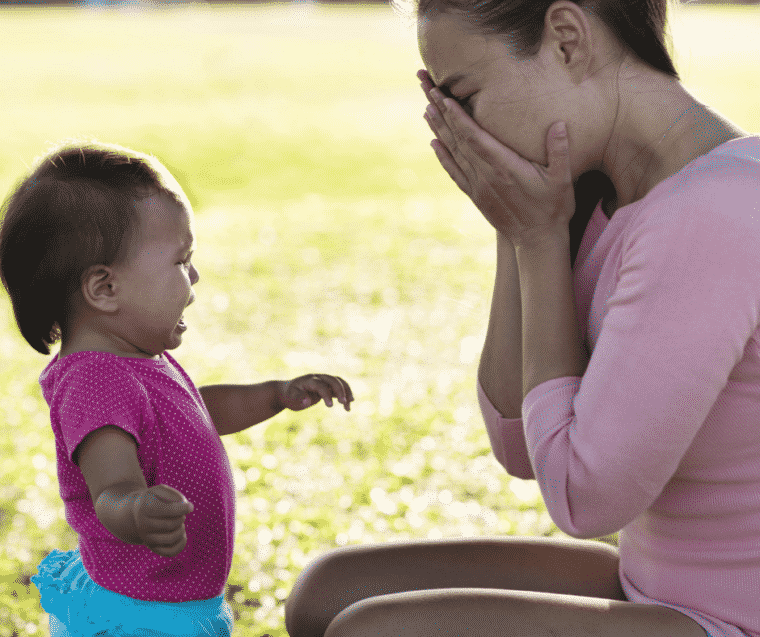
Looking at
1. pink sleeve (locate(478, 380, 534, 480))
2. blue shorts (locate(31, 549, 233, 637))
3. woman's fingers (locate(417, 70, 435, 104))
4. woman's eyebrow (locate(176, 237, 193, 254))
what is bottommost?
blue shorts (locate(31, 549, 233, 637))

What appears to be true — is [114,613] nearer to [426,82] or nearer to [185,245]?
[185,245]

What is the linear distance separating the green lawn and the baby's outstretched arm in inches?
35.2

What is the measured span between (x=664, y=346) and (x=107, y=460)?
3.73 feet

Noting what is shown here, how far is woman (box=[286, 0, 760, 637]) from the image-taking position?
1.69m

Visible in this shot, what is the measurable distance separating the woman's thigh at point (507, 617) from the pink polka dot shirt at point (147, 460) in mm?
419

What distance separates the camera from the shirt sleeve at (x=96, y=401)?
198cm

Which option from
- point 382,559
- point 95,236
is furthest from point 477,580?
point 95,236

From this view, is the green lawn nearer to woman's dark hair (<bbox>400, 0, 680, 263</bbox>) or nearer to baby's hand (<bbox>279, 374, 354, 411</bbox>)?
woman's dark hair (<bbox>400, 0, 680, 263</bbox>)

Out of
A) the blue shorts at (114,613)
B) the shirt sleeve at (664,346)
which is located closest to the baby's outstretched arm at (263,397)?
the blue shorts at (114,613)

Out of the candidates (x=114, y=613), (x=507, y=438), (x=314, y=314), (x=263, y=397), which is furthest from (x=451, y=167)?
(x=314, y=314)

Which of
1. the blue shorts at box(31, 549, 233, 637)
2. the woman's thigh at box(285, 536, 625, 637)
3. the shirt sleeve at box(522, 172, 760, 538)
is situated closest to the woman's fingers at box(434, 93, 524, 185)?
the shirt sleeve at box(522, 172, 760, 538)

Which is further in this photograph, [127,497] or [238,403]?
[238,403]

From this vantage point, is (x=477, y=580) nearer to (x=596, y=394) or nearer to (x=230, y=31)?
(x=596, y=394)

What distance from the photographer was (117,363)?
83.0 inches
